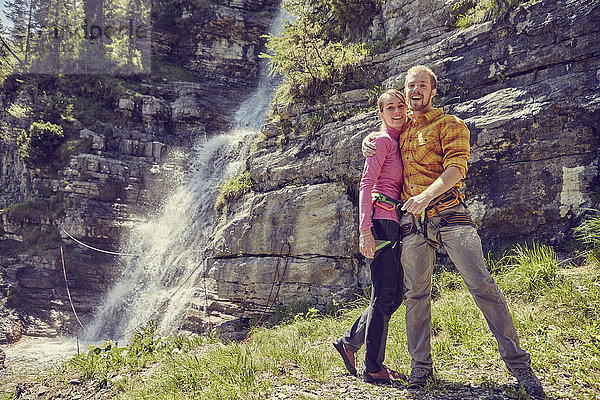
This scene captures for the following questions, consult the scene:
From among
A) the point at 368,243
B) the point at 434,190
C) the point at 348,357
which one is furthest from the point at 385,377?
the point at 434,190

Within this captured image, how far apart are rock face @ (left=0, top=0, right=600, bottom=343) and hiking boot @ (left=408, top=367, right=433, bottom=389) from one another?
3.78 meters

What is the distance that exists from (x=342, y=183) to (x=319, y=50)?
3.83m

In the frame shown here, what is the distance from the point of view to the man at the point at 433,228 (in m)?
2.99

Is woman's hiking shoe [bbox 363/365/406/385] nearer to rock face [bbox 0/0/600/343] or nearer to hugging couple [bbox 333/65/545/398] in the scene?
hugging couple [bbox 333/65/545/398]

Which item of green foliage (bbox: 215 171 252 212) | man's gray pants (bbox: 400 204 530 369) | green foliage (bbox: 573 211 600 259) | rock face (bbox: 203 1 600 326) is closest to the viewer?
man's gray pants (bbox: 400 204 530 369)

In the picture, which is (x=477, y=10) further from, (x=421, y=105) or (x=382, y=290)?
(x=382, y=290)

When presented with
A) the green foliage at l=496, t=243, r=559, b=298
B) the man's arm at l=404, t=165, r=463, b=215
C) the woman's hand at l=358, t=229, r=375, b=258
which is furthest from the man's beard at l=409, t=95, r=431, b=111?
the green foliage at l=496, t=243, r=559, b=298

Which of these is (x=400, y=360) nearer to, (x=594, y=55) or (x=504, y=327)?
(x=504, y=327)

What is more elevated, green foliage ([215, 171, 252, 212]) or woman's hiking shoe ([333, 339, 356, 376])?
green foliage ([215, 171, 252, 212])

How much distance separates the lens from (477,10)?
7625 millimetres

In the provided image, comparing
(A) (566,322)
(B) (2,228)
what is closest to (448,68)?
(A) (566,322)

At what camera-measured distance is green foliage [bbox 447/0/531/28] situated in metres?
7.12

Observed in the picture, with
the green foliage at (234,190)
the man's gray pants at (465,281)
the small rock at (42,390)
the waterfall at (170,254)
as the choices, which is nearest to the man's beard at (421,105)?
the man's gray pants at (465,281)

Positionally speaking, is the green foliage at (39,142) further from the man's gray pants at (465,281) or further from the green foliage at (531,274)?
the green foliage at (531,274)
